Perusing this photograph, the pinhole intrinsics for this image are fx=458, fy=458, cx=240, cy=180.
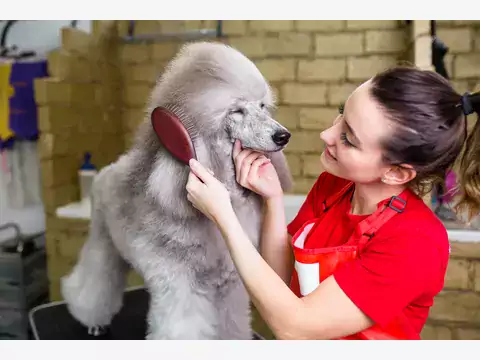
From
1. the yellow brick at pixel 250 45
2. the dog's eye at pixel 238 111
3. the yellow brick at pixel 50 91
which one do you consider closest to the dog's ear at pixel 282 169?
the dog's eye at pixel 238 111

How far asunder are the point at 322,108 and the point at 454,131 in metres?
0.33

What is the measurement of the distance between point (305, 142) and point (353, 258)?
285mm

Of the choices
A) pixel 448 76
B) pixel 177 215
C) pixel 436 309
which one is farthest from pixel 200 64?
pixel 436 309

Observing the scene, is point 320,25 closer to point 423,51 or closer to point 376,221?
point 423,51

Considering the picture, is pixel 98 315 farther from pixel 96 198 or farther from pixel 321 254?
pixel 321 254

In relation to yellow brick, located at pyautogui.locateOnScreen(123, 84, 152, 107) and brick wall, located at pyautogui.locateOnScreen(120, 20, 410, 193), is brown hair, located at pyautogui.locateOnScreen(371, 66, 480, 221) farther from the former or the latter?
yellow brick, located at pyautogui.locateOnScreen(123, 84, 152, 107)

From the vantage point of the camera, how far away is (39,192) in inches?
36.8

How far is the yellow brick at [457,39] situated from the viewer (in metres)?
0.87

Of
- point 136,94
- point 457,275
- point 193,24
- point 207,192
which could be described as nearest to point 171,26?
point 193,24

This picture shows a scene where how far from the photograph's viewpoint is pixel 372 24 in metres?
0.87

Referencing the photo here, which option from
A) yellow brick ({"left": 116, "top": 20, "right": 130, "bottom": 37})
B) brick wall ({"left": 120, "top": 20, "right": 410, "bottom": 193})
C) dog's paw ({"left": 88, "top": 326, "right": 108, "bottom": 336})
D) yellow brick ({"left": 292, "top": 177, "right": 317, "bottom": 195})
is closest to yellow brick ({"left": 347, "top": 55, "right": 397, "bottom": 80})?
brick wall ({"left": 120, "top": 20, "right": 410, "bottom": 193})

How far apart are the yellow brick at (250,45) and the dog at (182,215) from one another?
0.29 feet

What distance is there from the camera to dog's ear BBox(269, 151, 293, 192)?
816mm

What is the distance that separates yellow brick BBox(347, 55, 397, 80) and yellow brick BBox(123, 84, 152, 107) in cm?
40
